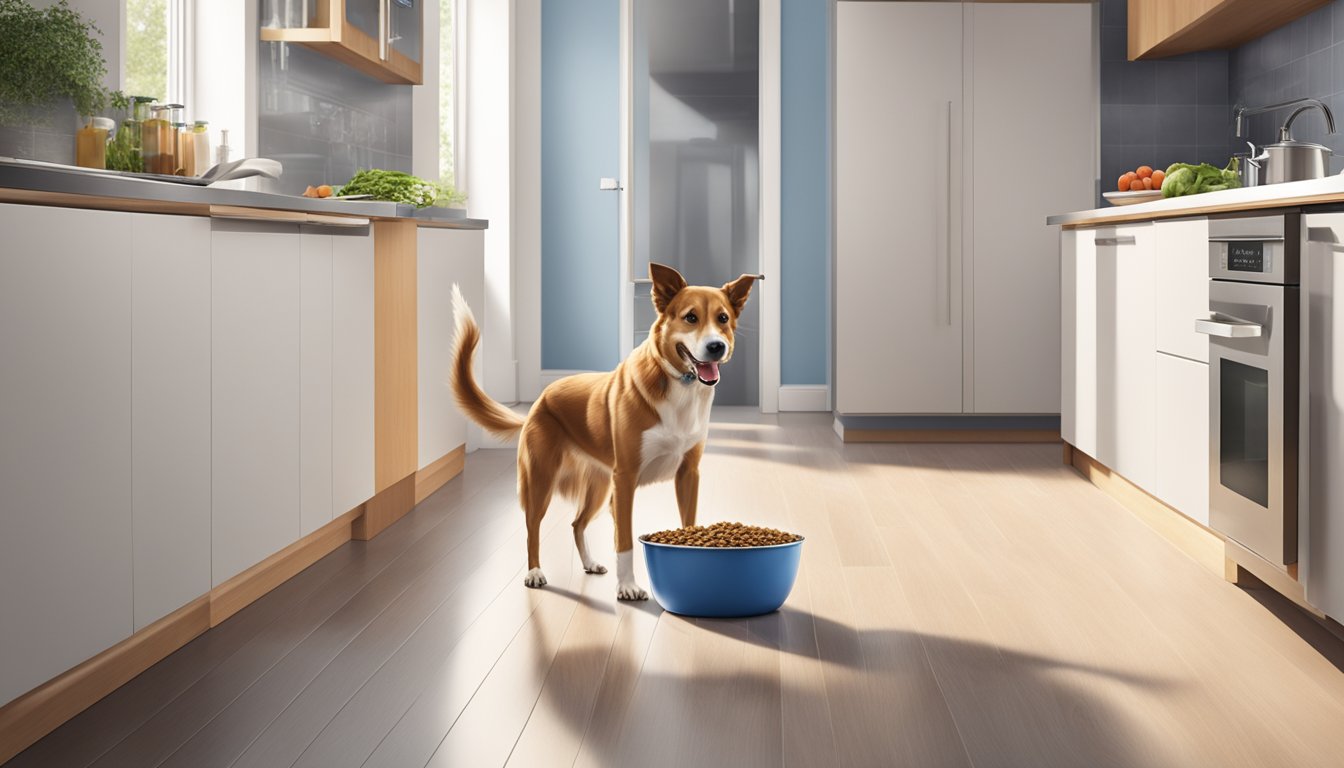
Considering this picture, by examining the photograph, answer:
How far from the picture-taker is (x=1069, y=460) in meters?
5.00

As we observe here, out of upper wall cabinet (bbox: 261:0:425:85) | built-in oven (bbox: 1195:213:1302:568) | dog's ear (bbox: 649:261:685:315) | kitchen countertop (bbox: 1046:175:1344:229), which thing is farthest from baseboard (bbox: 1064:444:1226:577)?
upper wall cabinet (bbox: 261:0:425:85)

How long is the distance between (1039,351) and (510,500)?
8.92ft

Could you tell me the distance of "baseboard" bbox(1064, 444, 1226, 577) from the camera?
324 centimetres

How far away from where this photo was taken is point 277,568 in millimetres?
3012

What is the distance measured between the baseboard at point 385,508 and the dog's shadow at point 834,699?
3.66 feet

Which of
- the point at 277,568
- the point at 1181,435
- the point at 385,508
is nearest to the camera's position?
the point at 277,568

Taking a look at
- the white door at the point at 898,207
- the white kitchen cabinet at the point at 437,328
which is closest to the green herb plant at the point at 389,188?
the white kitchen cabinet at the point at 437,328

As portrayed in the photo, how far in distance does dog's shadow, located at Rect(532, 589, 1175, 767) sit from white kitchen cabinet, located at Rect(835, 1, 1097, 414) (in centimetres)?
316

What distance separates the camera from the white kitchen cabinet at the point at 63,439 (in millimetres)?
1795

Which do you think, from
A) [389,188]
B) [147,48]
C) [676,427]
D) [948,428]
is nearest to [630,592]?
[676,427]

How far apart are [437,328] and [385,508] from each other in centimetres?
81

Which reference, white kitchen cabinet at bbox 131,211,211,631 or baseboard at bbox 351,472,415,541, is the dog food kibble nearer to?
white kitchen cabinet at bbox 131,211,211,631

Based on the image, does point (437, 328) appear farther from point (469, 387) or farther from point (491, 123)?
point (491, 123)

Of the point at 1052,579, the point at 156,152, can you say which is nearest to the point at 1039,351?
the point at 1052,579
